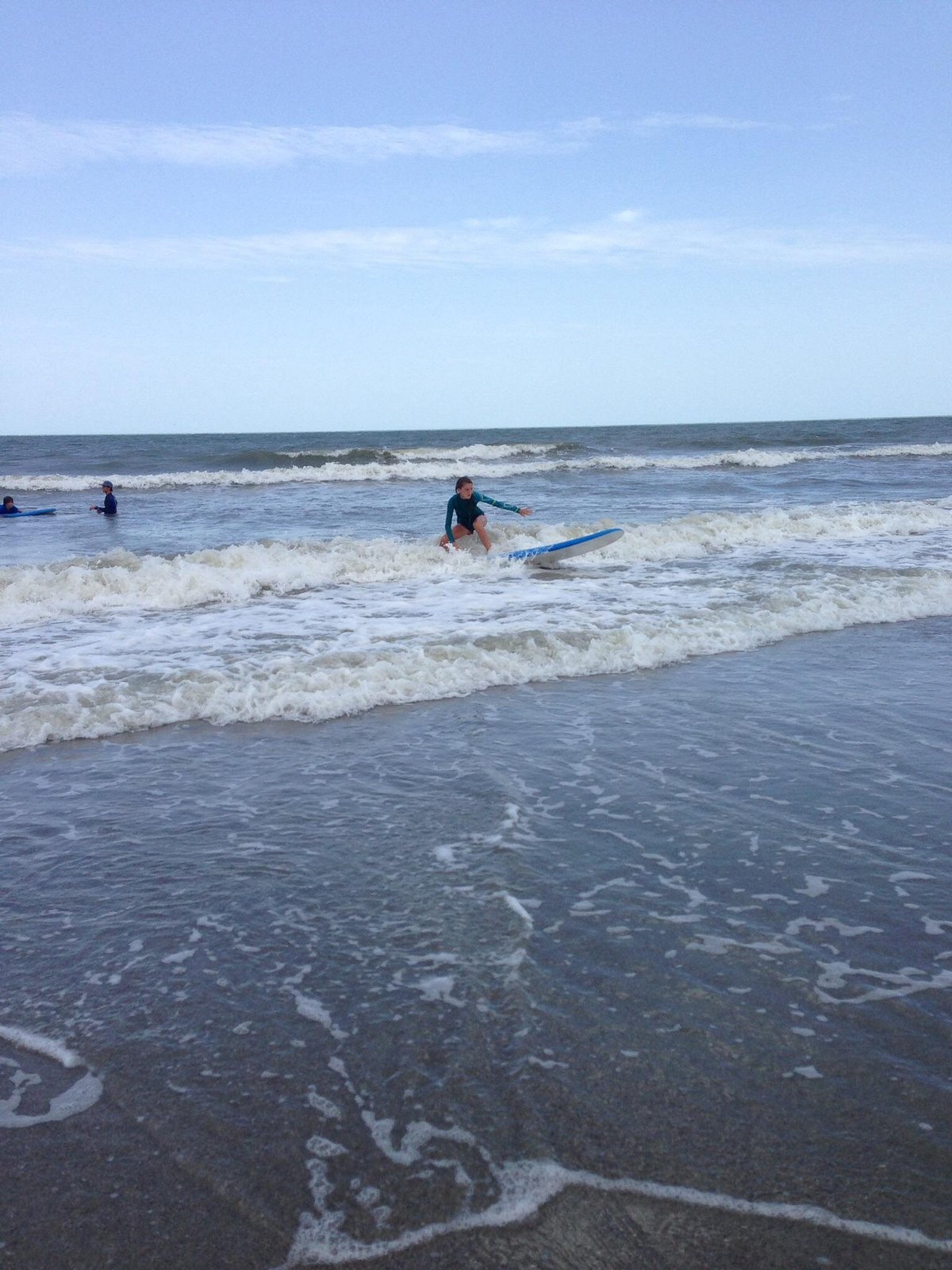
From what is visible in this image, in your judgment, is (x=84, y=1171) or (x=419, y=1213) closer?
(x=419, y=1213)

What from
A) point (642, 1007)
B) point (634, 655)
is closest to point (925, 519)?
point (634, 655)

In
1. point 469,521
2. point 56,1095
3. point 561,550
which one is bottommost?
point 56,1095

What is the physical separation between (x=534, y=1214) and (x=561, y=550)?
12.1 m

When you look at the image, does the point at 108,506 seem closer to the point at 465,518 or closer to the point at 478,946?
the point at 465,518

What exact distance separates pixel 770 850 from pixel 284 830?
2365mm

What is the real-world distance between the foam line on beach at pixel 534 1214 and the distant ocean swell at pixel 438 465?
3170 centimetres

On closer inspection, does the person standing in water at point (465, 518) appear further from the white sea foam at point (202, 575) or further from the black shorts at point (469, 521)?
the white sea foam at point (202, 575)

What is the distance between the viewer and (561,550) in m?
14.0

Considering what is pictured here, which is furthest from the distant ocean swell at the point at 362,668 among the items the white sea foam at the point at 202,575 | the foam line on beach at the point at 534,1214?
the foam line on beach at the point at 534,1214

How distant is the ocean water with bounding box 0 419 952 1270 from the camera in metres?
2.30

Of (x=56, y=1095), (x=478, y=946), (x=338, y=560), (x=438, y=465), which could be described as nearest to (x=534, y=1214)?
(x=478, y=946)

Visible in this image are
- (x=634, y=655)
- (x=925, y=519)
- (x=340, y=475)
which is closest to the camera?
(x=634, y=655)

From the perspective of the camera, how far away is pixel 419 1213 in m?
2.28

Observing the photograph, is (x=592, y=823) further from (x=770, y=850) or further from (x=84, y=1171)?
(x=84, y=1171)
